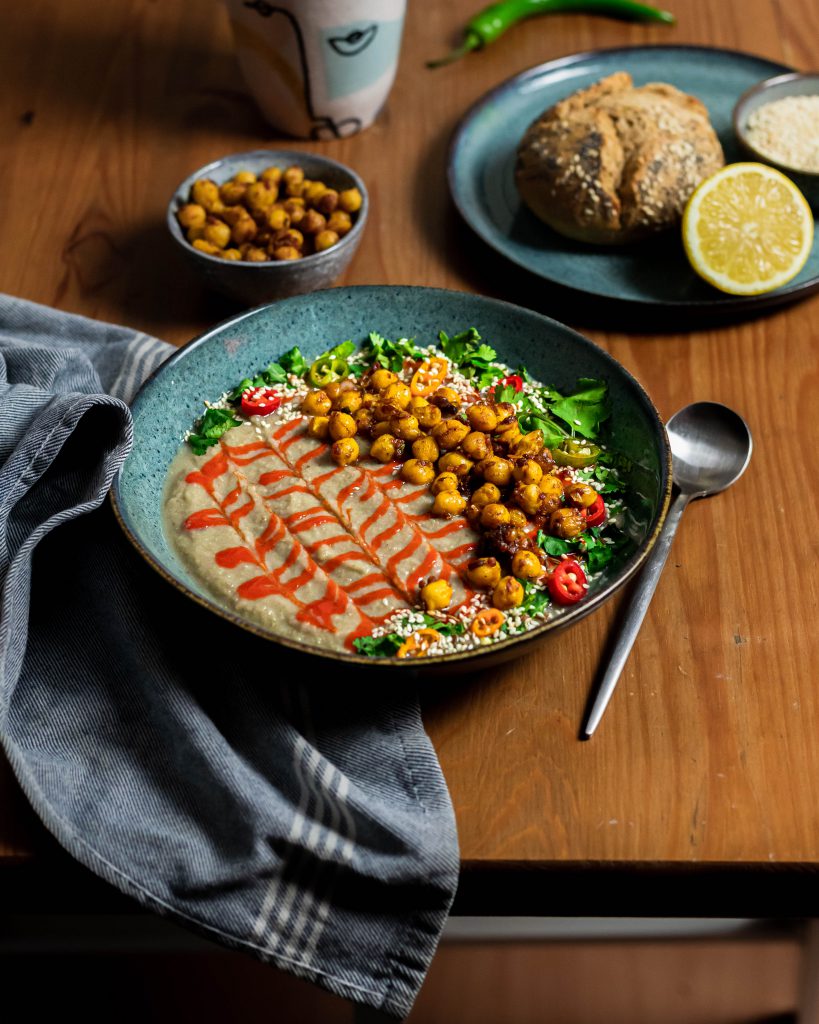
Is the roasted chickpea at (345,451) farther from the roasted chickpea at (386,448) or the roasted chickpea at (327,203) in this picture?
the roasted chickpea at (327,203)

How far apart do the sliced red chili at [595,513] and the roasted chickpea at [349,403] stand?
32cm

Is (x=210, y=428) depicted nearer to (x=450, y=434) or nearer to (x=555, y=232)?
(x=450, y=434)

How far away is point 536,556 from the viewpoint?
1.16 m

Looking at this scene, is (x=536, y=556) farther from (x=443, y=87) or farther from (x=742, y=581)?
(x=443, y=87)

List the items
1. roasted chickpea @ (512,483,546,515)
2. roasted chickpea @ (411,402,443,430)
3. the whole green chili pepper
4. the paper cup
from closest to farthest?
roasted chickpea @ (512,483,546,515) → roasted chickpea @ (411,402,443,430) → the paper cup → the whole green chili pepper

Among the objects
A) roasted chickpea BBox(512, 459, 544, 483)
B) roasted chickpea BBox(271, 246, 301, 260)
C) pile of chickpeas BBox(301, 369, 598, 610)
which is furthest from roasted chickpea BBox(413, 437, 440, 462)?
roasted chickpea BBox(271, 246, 301, 260)

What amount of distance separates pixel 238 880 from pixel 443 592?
34 centimetres

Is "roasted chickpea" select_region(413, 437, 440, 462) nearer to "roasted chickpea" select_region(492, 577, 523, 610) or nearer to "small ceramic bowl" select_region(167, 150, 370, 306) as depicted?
"roasted chickpea" select_region(492, 577, 523, 610)

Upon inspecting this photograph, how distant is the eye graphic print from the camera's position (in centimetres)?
180

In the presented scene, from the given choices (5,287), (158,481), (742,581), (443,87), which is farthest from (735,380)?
(5,287)

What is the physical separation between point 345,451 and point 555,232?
688mm

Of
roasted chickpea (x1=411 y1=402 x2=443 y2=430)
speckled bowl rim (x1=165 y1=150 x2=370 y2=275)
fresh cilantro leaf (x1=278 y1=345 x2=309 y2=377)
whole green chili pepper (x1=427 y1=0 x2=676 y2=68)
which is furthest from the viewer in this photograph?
whole green chili pepper (x1=427 y1=0 x2=676 y2=68)

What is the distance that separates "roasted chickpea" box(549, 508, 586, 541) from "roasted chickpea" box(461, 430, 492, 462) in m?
0.13

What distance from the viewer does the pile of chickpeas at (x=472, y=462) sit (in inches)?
45.3
